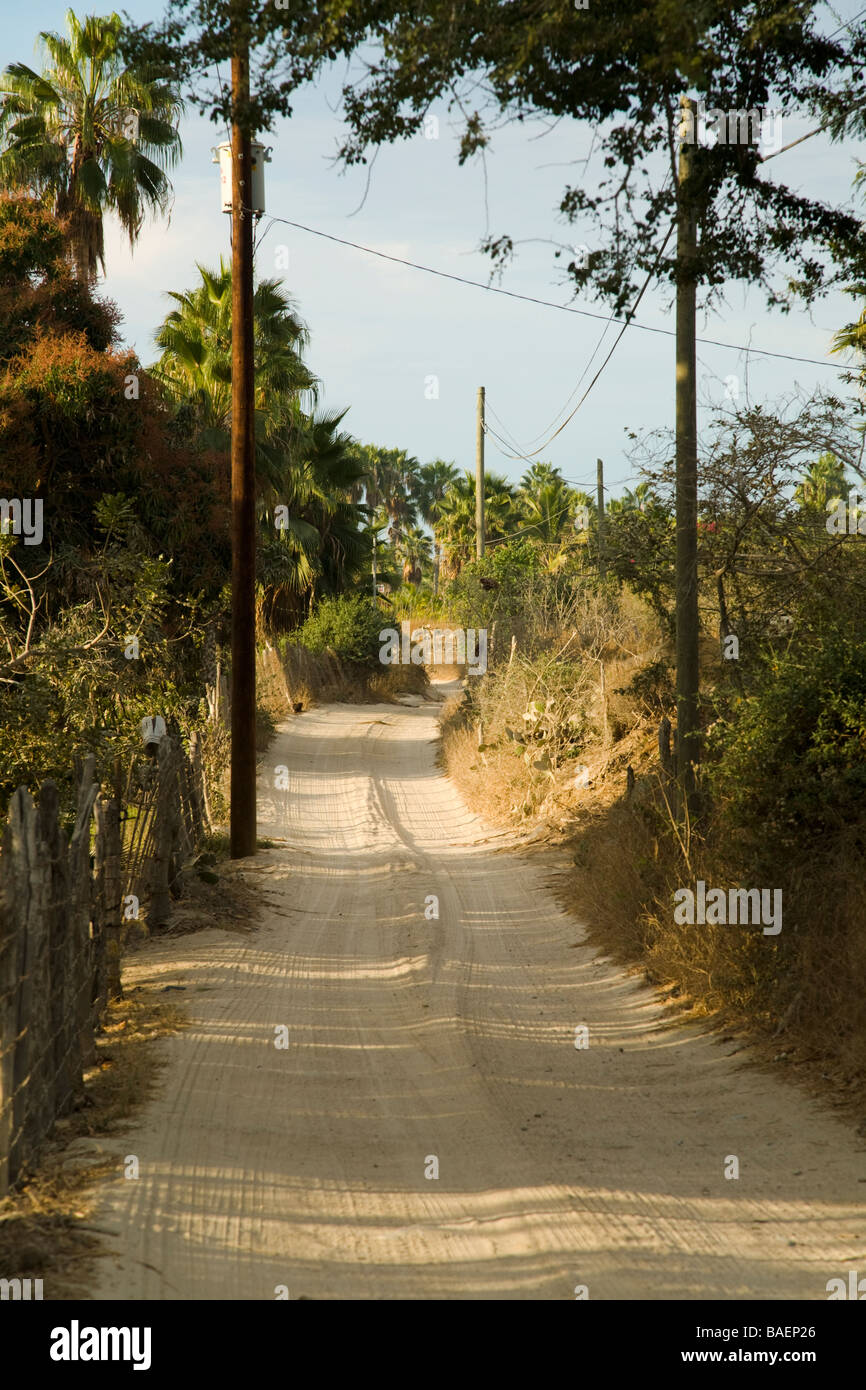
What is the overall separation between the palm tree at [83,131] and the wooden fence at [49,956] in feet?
49.7

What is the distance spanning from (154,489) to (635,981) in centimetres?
843

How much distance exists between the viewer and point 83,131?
19.8 metres

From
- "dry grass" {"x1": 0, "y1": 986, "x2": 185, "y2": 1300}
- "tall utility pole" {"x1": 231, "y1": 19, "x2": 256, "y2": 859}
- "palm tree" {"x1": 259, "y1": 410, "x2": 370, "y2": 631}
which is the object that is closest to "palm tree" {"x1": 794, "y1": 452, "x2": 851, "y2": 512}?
"tall utility pole" {"x1": 231, "y1": 19, "x2": 256, "y2": 859}

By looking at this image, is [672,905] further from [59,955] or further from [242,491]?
[242,491]

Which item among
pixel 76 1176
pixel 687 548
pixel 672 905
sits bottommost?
pixel 76 1176

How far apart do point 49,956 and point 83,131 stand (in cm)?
1841

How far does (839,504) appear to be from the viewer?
A: 11188 mm

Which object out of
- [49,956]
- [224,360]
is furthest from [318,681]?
[49,956]

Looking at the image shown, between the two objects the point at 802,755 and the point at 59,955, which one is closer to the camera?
the point at 59,955

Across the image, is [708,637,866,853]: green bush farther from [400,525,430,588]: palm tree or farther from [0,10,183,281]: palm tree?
[400,525,430,588]: palm tree

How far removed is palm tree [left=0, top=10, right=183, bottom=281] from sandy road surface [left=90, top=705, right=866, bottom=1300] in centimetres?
1459

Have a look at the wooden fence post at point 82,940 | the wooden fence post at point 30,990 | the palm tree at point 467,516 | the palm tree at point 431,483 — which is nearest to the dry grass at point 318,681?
the palm tree at point 467,516

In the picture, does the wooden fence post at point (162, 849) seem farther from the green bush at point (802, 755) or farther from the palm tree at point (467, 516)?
the palm tree at point (467, 516)

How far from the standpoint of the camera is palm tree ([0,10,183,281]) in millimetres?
19469
